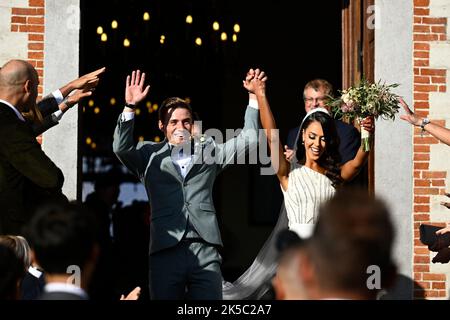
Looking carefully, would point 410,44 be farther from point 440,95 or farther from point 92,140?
point 92,140

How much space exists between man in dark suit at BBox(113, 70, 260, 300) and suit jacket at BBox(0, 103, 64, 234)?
703 millimetres

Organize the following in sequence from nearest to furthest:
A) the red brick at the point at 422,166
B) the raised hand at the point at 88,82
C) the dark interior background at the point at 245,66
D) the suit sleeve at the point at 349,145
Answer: the raised hand at the point at 88,82
the suit sleeve at the point at 349,145
the red brick at the point at 422,166
the dark interior background at the point at 245,66

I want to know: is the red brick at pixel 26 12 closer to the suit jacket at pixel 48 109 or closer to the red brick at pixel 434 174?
the suit jacket at pixel 48 109

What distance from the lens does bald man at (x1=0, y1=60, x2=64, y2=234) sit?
5.54 metres

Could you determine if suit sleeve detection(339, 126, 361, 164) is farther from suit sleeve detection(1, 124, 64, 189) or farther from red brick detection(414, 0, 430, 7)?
suit sleeve detection(1, 124, 64, 189)

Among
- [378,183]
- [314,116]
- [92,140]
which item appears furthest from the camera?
[92,140]

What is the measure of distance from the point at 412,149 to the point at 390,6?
1.31 meters

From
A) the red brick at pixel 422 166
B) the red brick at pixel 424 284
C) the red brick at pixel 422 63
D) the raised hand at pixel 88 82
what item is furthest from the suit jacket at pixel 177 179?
the red brick at pixel 424 284

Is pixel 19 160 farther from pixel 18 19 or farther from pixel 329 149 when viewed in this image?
pixel 18 19

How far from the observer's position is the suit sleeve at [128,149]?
20.1 ft

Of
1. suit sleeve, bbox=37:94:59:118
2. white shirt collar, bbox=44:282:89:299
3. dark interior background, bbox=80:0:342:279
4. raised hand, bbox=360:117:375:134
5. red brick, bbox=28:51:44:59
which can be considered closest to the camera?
white shirt collar, bbox=44:282:89:299

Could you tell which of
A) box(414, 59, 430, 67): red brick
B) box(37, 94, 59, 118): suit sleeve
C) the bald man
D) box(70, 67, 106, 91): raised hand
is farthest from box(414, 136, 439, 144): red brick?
the bald man
